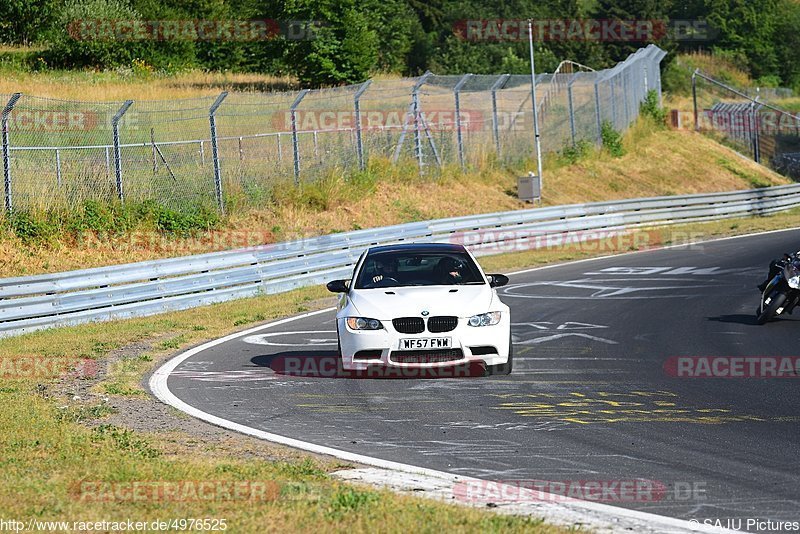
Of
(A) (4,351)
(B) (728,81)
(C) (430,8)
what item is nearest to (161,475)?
(A) (4,351)

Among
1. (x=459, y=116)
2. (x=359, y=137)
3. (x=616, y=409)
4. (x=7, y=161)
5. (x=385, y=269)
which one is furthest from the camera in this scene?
(x=459, y=116)

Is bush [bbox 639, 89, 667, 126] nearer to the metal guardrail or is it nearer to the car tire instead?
the metal guardrail

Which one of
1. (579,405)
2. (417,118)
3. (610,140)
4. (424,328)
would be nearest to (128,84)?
(610,140)

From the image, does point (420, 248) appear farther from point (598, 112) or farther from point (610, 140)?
point (610, 140)

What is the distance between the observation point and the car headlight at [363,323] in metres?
11.8

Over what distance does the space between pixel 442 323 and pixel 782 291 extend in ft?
18.1

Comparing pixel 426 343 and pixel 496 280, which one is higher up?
pixel 496 280

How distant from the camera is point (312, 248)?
75.4ft

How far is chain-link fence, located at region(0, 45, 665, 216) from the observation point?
84.5 ft

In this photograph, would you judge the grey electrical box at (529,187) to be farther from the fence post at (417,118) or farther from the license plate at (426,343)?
the license plate at (426,343)

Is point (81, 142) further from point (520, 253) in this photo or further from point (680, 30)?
point (680, 30)

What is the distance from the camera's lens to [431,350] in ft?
38.1

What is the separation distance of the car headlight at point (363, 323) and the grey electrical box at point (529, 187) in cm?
2426

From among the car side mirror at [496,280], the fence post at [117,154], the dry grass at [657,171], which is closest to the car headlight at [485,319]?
the car side mirror at [496,280]
